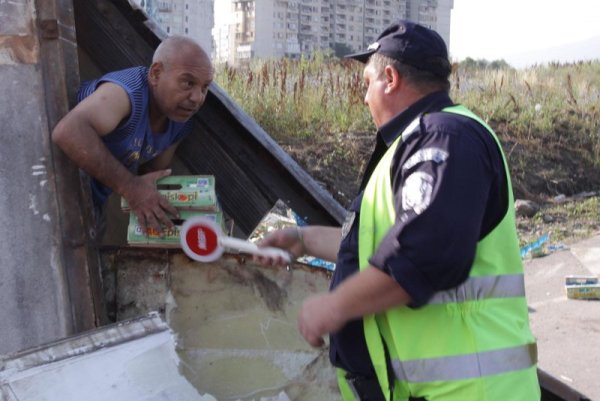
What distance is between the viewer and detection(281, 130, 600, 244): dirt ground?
29.8 ft

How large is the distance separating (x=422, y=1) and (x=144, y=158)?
70553mm

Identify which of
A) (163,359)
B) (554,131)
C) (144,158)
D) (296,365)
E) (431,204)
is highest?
(431,204)

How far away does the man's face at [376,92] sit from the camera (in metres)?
2.06

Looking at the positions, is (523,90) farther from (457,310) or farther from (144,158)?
(457,310)

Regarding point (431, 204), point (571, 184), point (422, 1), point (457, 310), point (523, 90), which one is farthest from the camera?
point (422, 1)

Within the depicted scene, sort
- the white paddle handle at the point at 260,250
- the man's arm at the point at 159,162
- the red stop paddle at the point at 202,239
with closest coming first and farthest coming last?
1. the white paddle handle at the point at 260,250
2. the red stop paddle at the point at 202,239
3. the man's arm at the point at 159,162

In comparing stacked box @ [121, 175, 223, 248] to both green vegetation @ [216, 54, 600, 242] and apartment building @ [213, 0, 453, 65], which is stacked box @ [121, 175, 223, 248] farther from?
apartment building @ [213, 0, 453, 65]

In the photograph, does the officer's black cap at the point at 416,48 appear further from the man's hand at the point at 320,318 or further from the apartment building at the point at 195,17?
the apartment building at the point at 195,17

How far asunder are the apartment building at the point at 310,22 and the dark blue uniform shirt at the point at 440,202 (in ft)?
212

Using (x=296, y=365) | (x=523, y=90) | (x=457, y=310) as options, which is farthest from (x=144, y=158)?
(x=523, y=90)

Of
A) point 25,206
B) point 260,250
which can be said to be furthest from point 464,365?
point 25,206

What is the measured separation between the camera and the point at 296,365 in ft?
10.4

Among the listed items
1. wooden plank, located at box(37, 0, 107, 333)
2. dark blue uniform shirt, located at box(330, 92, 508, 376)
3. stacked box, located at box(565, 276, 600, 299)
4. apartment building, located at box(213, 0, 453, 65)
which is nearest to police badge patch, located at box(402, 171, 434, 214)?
dark blue uniform shirt, located at box(330, 92, 508, 376)

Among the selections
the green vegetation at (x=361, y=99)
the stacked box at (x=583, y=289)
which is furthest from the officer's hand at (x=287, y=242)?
the green vegetation at (x=361, y=99)
